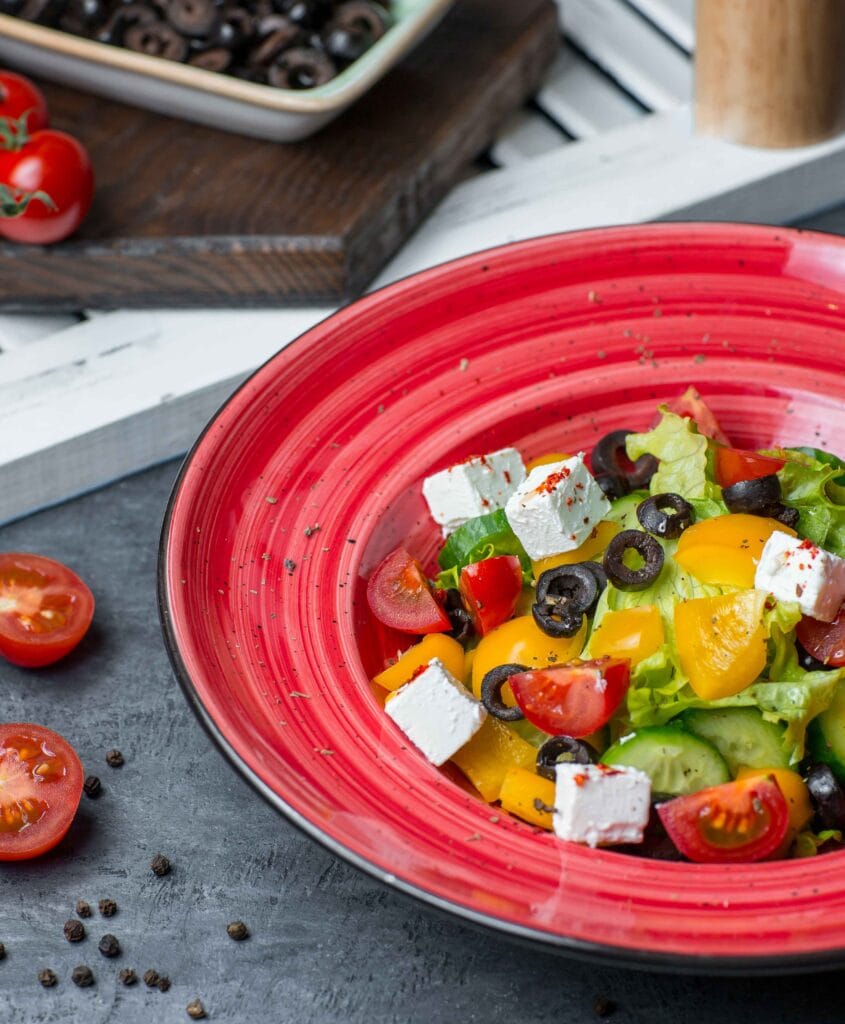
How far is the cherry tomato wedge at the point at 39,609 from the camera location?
2768 millimetres

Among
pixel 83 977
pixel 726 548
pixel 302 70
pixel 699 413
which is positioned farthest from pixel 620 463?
pixel 302 70

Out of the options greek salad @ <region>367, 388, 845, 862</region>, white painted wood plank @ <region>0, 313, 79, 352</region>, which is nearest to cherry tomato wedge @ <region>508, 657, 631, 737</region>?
greek salad @ <region>367, 388, 845, 862</region>

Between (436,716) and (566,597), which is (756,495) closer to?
(566,597)

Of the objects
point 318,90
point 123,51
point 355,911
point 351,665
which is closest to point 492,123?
point 318,90

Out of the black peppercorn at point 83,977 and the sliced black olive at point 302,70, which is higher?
the sliced black olive at point 302,70

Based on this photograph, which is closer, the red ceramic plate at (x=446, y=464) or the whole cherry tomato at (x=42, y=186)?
the red ceramic plate at (x=446, y=464)

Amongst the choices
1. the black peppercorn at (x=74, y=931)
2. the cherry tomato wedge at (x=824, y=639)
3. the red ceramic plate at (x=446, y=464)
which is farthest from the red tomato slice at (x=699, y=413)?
the black peppercorn at (x=74, y=931)

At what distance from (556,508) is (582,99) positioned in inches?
84.9

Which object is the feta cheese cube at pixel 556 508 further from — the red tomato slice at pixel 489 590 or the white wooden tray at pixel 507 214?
the white wooden tray at pixel 507 214

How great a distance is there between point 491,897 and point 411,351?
131cm

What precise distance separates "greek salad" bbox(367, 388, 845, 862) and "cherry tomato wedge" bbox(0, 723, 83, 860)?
0.60 meters

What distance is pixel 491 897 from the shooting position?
1.94m

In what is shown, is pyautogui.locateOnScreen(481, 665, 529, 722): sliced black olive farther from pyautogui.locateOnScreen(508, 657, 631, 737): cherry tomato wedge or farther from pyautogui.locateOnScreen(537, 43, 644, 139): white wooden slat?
pyautogui.locateOnScreen(537, 43, 644, 139): white wooden slat

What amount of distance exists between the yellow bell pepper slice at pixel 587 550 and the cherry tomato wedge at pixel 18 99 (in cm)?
199
